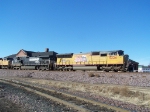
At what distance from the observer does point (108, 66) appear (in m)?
27.6

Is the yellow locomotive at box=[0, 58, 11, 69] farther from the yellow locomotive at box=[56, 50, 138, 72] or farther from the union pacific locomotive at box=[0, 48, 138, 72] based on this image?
the yellow locomotive at box=[56, 50, 138, 72]

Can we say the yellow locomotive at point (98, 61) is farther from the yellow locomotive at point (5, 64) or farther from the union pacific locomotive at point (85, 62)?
the yellow locomotive at point (5, 64)

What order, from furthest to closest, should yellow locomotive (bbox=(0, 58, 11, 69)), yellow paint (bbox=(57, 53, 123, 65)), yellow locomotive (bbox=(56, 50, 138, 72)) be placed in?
yellow locomotive (bbox=(0, 58, 11, 69))
yellow paint (bbox=(57, 53, 123, 65))
yellow locomotive (bbox=(56, 50, 138, 72))

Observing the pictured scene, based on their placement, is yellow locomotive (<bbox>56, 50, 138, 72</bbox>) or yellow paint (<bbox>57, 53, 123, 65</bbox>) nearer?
yellow locomotive (<bbox>56, 50, 138, 72</bbox>)

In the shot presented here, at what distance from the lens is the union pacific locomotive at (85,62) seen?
86.6 feet

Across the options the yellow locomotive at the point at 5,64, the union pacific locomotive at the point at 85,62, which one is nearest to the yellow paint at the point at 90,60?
the union pacific locomotive at the point at 85,62

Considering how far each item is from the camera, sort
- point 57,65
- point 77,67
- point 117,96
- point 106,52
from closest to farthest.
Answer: point 117,96 → point 106,52 → point 77,67 → point 57,65

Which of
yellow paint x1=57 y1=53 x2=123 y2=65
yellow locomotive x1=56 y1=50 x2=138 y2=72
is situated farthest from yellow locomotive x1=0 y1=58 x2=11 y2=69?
yellow paint x1=57 y1=53 x2=123 y2=65

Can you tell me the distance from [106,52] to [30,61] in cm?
1927

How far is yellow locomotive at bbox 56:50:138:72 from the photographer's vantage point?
86.0 feet

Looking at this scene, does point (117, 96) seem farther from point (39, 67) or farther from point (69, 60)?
point (39, 67)

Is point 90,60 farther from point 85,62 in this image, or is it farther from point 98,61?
point 98,61

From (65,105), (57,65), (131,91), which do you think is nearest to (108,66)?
(57,65)

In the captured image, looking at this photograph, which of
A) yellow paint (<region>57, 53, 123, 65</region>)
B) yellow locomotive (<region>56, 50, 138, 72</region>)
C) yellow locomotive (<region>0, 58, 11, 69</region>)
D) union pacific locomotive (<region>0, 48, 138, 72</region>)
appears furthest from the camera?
yellow locomotive (<region>0, 58, 11, 69</region>)
